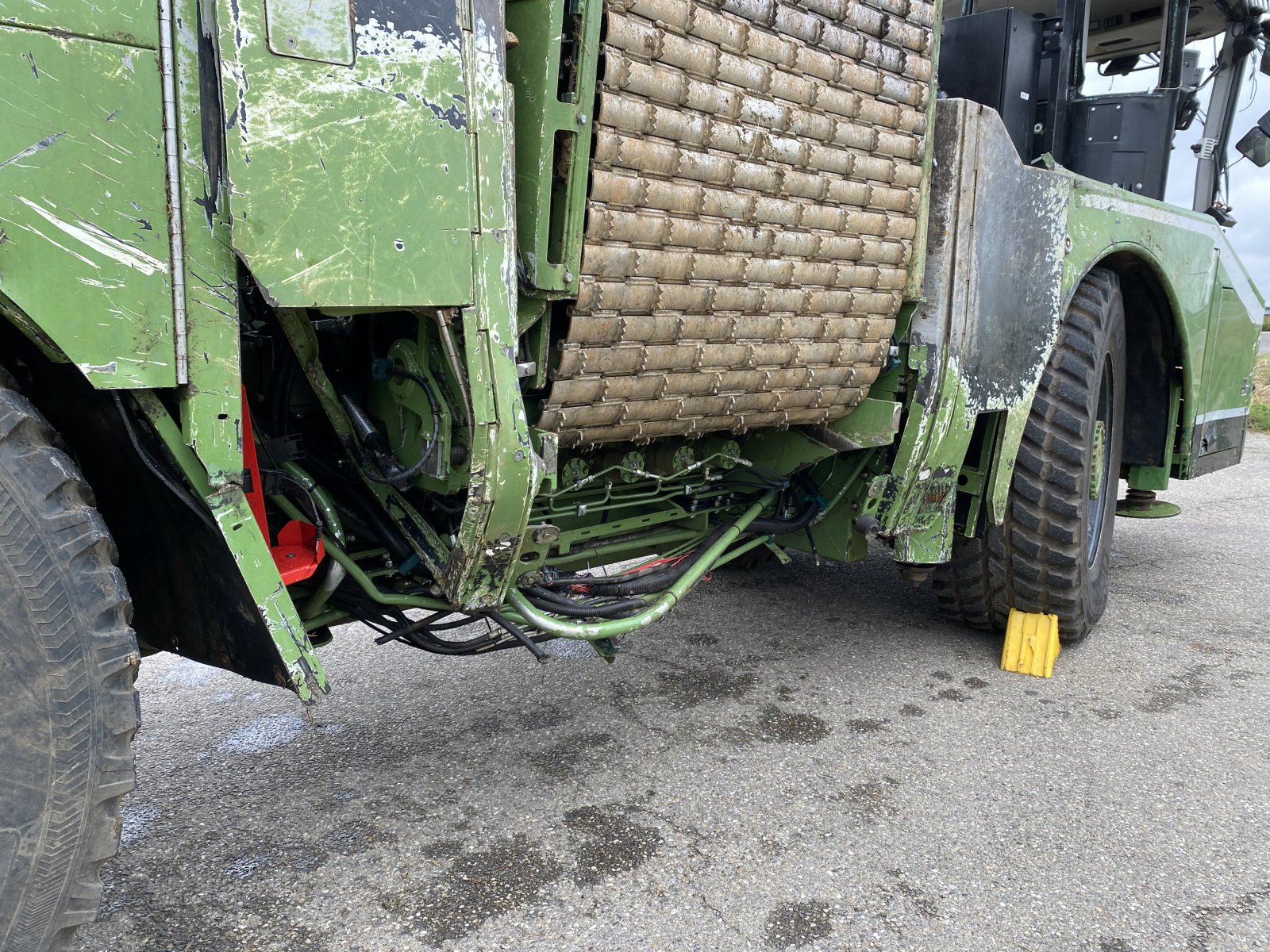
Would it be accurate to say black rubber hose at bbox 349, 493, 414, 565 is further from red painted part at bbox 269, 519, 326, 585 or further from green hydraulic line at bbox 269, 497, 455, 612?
red painted part at bbox 269, 519, 326, 585

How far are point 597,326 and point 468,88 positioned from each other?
0.58 m

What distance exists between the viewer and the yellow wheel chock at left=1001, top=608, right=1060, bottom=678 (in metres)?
3.83

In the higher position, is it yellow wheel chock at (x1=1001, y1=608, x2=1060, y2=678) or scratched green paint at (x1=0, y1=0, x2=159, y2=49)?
scratched green paint at (x1=0, y1=0, x2=159, y2=49)

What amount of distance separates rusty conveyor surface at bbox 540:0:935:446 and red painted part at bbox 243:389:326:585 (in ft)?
1.90

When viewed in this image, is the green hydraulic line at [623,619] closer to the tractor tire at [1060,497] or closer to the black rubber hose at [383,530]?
the black rubber hose at [383,530]

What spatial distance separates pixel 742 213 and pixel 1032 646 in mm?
2249

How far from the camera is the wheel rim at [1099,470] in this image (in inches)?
161

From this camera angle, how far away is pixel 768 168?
2.52m

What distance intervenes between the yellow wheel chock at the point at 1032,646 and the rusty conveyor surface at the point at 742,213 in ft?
4.65

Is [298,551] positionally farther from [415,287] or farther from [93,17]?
[93,17]

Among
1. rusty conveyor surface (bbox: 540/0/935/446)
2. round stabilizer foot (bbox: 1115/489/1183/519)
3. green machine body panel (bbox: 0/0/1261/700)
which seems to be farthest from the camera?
round stabilizer foot (bbox: 1115/489/1183/519)

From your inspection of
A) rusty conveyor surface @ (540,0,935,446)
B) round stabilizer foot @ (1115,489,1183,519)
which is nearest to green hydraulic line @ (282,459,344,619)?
rusty conveyor surface @ (540,0,935,446)

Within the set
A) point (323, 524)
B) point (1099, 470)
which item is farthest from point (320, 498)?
point (1099, 470)

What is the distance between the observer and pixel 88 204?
156cm
